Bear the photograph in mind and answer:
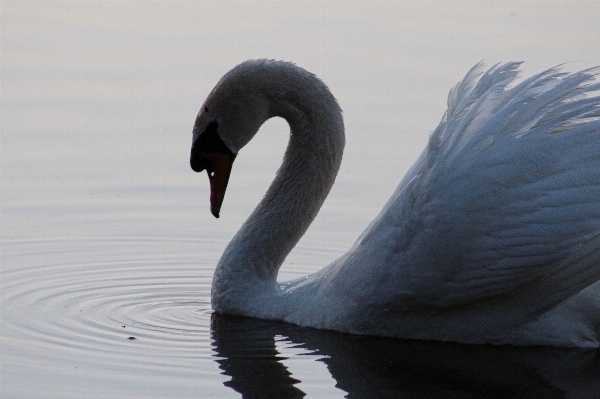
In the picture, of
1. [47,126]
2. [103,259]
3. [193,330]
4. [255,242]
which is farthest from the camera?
[47,126]

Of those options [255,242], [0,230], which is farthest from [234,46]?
[255,242]

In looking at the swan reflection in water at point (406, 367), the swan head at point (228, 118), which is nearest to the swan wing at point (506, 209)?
the swan reflection in water at point (406, 367)

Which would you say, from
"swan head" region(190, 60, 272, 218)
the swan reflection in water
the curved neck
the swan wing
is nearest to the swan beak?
"swan head" region(190, 60, 272, 218)

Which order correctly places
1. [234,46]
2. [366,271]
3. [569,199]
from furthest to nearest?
[234,46] < [366,271] < [569,199]

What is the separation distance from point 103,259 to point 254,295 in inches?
58.7

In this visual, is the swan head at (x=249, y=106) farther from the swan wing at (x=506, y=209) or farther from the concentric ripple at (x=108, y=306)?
the swan wing at (x=506, y=209)

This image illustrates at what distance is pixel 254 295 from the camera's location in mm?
8383

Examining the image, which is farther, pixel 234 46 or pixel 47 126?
pixel 234 46

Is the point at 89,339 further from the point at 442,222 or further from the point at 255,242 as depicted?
the point at 442,222

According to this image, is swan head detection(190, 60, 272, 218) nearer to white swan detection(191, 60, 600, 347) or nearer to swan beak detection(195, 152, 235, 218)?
swan beak detection(195, 152, 235, 218)

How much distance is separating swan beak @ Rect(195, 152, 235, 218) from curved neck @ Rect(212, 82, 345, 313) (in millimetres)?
279

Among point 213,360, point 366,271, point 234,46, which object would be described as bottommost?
point 213,360

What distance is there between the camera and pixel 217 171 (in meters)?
8.73

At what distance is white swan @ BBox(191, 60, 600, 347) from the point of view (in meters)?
7.04
